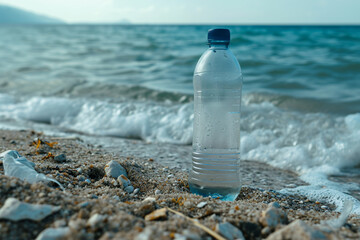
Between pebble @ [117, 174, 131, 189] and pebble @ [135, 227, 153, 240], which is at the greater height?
pebble @ [135, 227, 153, 240]

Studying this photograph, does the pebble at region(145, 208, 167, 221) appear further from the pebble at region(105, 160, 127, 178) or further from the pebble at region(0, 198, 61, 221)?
the pebble at region(105, 160, 127, 178)

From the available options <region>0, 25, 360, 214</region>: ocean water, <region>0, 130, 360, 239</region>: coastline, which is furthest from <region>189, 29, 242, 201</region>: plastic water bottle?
<region>0, 25, 360, 214</region>: ocean water

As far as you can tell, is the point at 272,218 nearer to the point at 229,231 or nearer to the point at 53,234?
the point at 229,231

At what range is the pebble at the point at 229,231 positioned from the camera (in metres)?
1.22

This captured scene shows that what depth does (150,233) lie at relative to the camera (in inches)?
43.6

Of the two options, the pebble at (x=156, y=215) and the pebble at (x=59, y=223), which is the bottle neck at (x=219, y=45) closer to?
the pebble at (x=156, y=215)

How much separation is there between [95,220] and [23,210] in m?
0.27

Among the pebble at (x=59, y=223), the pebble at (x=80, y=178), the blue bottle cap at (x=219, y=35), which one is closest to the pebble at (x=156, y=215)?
the pebble at (x=59, y=223)

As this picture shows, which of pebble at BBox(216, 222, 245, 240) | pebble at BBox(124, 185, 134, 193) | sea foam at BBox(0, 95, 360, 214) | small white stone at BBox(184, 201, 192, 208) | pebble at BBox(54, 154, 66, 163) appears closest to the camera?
pebble at BBox(216, 222, 245, 240)

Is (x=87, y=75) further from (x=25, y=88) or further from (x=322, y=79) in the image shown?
(x=322, y=79)

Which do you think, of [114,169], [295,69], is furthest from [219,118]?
[295,69]

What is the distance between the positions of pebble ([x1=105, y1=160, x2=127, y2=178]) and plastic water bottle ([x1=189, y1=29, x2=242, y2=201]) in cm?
44

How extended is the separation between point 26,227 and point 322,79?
228 inches

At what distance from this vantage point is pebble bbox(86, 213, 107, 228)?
3.76 feet
